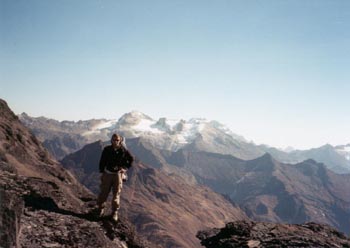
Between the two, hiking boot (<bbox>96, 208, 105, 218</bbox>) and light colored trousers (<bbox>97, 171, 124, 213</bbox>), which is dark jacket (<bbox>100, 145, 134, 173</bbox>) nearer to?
light colored trousers (<bbox>97, 171, 124, 213</bbox>)

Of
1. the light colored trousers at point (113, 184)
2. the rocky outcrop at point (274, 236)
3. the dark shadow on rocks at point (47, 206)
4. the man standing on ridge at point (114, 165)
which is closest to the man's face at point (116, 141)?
the man standing on ridge at point (114, 165)

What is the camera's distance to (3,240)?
392 inches

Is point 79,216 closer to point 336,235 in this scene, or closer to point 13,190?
point 13,190

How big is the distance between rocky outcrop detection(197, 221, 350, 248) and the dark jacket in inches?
346

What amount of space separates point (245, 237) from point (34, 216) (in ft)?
38.3

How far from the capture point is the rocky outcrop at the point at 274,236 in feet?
63.0

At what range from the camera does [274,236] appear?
2011 centimetres

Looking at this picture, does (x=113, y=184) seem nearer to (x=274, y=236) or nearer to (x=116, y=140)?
(x=116, y=140)

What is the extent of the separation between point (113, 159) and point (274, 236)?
10.7 meters

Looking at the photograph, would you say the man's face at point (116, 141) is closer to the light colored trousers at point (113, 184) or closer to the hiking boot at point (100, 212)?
the light colored trousers at point (113, 184)

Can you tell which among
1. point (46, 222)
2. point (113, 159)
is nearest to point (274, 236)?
point (113, 159)

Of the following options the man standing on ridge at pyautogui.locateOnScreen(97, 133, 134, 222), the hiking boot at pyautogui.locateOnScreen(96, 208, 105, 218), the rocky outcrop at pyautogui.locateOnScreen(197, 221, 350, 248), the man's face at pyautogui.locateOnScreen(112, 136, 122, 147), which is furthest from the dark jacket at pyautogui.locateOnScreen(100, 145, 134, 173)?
the rocky outcrop at pyautogui.locateOnScreen(197, 221, 350, 248)

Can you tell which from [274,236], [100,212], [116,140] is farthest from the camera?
[274,236]

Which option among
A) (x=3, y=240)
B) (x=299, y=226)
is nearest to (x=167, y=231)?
(x=299, y=226)
